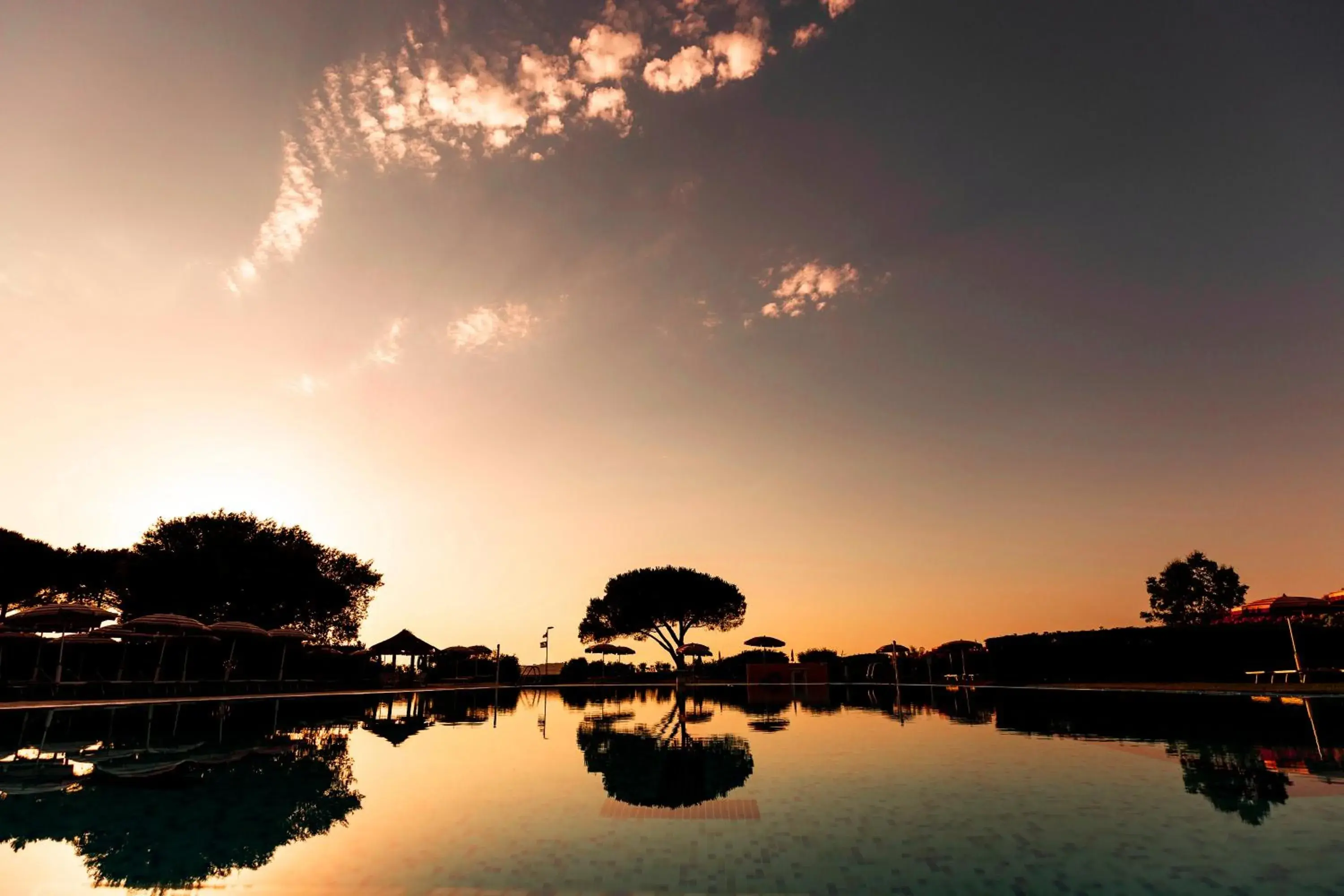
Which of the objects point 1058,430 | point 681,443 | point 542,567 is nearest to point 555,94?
point 681,443

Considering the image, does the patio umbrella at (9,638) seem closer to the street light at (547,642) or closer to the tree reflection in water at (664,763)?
the tree reflection in water at (664,763)

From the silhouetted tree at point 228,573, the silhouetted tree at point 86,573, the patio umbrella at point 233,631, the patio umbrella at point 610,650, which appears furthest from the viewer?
the patio umbrella at point 610,650

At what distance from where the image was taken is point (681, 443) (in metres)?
29.6

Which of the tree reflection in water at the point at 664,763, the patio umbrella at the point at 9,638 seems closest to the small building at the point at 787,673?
the tree reflection in water at the point at 664,763

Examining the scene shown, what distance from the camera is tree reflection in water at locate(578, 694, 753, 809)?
9.42m

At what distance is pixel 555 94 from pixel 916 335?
52.8 ft

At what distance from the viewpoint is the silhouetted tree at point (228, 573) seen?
36094mm

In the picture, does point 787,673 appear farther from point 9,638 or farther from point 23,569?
point 23,569

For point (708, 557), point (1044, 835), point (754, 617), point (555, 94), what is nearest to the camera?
point (1044, 835)

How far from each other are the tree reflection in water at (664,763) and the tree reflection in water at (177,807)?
4.01 m

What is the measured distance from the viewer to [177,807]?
8719 mm

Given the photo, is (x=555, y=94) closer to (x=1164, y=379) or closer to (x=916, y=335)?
(x=916, y=335)

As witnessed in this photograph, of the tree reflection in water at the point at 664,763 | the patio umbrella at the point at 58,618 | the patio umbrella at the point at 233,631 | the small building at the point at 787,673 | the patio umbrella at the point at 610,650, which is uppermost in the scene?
the patio umbrella at the point at 58,618

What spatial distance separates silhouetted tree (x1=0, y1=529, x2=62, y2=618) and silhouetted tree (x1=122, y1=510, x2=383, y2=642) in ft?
36.0
